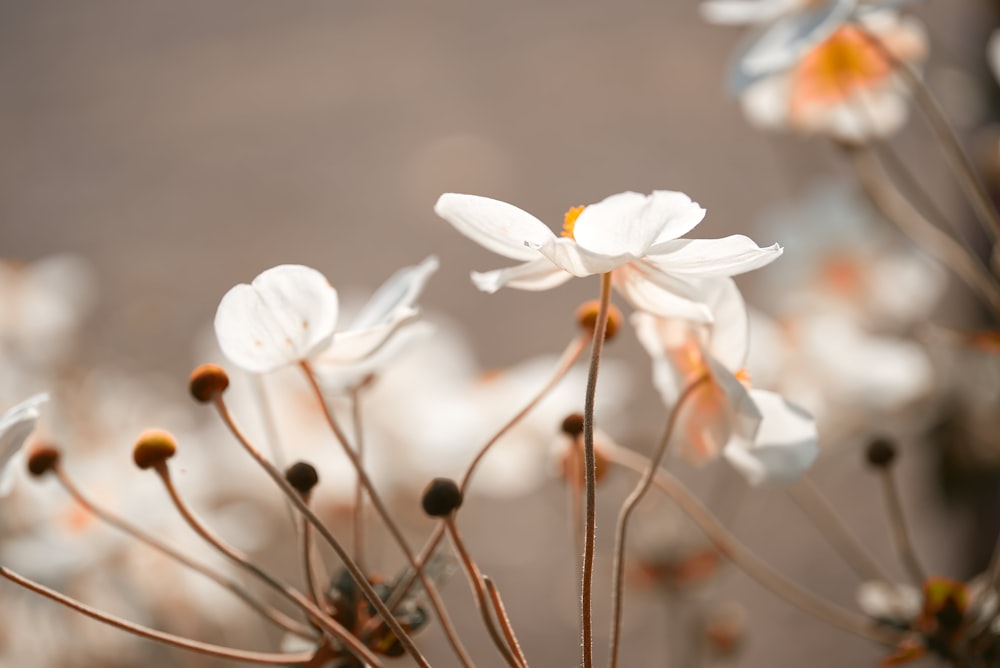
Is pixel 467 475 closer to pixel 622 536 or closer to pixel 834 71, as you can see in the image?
pixel 622 536

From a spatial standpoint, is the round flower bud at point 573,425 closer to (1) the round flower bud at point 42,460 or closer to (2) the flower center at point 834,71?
(1) the round flower bud at point 42,460

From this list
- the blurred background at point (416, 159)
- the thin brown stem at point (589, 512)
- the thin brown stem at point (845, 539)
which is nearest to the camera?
the thin brown stem at point (589, 512)

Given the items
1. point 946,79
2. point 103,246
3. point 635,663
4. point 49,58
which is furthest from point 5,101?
point 946,79

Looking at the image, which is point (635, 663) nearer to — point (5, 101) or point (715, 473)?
point (715, 473)

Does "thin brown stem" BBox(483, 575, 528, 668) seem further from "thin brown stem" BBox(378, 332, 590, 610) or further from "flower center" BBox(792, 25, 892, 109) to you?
"flower center" BBox(792, 25, 892, 109)

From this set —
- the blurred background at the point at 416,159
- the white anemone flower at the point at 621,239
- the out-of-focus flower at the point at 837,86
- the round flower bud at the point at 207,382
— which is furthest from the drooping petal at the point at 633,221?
the blurred background at the point at 416,159

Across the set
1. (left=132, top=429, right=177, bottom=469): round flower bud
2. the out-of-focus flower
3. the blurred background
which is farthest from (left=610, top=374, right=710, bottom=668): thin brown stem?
the blurred background
